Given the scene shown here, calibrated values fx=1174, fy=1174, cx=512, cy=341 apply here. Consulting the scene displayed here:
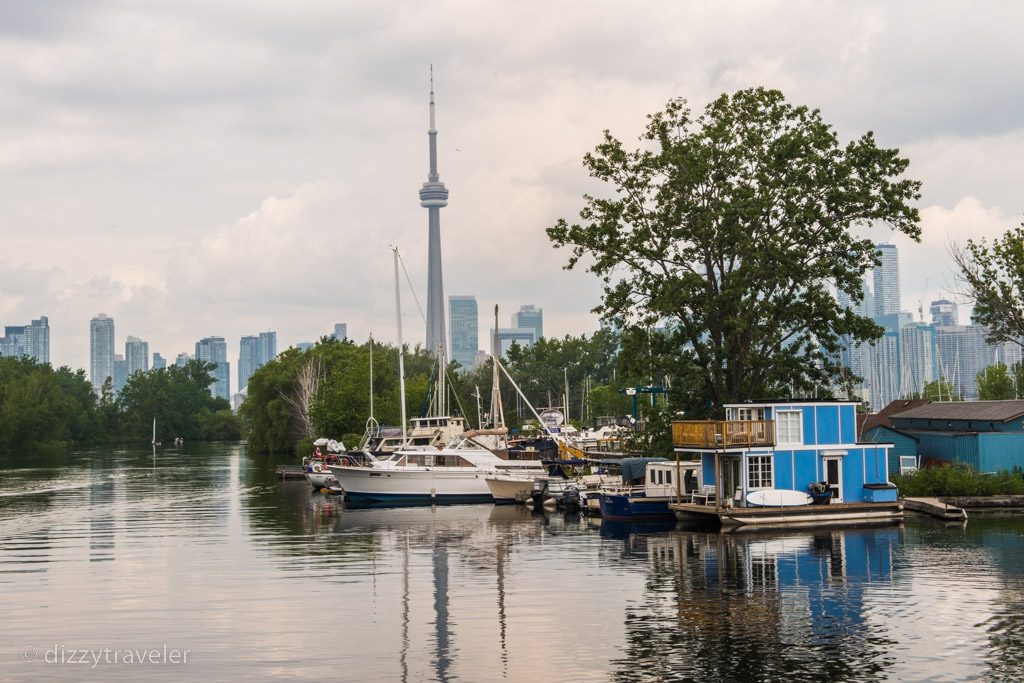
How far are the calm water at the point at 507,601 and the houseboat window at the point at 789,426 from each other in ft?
14.5

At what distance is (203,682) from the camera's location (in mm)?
24672

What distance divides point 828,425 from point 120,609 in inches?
1204

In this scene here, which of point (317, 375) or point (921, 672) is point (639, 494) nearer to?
point (921, 672)

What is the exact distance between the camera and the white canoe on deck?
49.4m

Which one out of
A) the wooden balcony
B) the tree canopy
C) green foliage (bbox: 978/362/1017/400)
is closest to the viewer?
the wooden balcony

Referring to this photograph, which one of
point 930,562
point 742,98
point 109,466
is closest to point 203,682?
point 930,562

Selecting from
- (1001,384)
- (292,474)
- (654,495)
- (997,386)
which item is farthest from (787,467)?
(1001,384)

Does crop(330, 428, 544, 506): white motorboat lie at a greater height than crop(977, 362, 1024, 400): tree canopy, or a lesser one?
lesser

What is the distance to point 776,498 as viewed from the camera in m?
49.5

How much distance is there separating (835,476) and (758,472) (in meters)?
3.86

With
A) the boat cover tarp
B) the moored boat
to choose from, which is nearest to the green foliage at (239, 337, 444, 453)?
the boat cover tarp

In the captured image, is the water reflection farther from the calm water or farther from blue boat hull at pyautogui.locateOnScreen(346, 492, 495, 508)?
blue boat hull at pyautogui.locateOnScreen(346, 492, 495, 508)

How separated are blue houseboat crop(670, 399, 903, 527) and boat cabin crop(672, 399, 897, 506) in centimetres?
4

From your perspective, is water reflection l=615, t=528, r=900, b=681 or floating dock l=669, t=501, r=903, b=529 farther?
floating dock l=669, t=501, r=903, b=529
